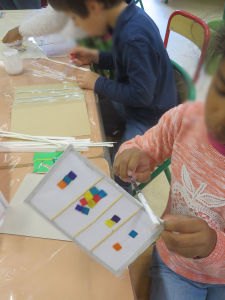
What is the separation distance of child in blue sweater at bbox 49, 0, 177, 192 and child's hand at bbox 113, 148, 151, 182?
0.11 m

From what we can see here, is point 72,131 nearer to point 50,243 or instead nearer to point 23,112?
point 23,112

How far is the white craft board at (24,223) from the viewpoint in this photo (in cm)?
51

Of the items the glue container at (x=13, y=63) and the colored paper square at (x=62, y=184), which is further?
the glue container at (x=13, y=63)

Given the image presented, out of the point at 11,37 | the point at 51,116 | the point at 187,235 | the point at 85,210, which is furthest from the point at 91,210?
the point at 11,37

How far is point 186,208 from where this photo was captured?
0.55m

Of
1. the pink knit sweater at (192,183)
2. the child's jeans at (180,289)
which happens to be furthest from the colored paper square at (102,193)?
the child's jeans at (180,289)

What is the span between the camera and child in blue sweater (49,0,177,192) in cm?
21

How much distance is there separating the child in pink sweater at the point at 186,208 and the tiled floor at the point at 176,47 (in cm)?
8

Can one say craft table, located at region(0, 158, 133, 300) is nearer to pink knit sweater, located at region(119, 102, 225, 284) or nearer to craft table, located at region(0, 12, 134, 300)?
craft table, located at region(0, 12, 134, 300)

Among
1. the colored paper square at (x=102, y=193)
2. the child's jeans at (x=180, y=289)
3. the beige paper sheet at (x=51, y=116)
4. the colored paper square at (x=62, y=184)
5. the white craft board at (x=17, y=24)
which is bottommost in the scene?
the child's jeans at (x=180, y=289)

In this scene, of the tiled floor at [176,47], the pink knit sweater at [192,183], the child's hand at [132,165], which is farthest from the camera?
the child's hand at [132,165]

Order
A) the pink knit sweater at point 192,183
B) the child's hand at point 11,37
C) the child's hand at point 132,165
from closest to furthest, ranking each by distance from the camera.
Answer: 1. the pink knit sweater at point 192,183
2. the child's hand at point 132,165
3. the child's hand at point 11,37

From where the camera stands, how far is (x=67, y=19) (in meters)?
0.24

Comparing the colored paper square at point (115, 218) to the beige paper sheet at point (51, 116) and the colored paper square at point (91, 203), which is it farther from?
the beige paper sheet at point (51, 116)
